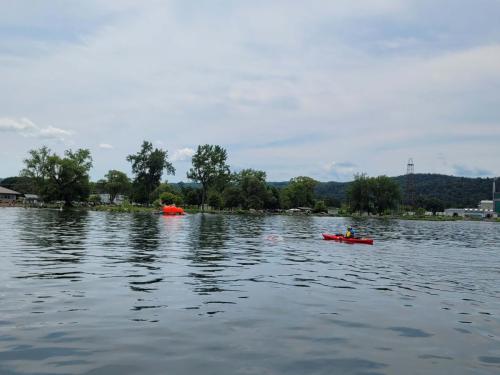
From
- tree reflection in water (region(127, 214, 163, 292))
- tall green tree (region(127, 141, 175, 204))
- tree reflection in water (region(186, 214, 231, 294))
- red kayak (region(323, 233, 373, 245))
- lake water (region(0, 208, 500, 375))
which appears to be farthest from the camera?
tall green tree (region(127, 141, 175, 204))

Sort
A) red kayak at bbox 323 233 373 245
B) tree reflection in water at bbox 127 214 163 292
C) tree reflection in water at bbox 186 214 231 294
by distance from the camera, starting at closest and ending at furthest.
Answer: tree reflection in water at bbox 127 214 163 292
tree reflection in water at bbox 186 214 231 294
red kayak at bbox 323 233 373 245

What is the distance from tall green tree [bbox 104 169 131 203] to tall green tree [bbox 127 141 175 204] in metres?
34.9

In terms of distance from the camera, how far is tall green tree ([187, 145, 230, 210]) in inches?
5817

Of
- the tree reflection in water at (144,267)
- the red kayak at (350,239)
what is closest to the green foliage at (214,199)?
the red kayak at (350,239)

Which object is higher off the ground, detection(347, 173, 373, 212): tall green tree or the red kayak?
detection(347, 173, 373, 212): tall green tree

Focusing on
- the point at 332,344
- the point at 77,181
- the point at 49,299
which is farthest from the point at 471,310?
the point at 77,181

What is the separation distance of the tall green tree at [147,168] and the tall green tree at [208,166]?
1236 centimetres

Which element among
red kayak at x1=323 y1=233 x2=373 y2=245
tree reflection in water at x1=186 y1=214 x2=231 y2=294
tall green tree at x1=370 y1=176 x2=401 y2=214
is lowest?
tree reflection in water at x1=186 y1=214 x2=231 y2=294

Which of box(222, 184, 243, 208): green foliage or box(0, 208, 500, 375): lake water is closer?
box(0, 208, 500, 375): lake water

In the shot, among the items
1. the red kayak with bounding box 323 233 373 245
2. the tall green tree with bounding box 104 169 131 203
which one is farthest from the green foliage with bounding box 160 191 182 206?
the red kayak with bounding box 323 233 373 245

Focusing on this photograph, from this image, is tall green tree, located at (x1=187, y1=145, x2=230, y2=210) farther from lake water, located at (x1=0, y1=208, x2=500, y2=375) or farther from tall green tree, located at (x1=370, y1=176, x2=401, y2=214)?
lake water, located at (x1=0, y1=208, x2=500, y2=375)

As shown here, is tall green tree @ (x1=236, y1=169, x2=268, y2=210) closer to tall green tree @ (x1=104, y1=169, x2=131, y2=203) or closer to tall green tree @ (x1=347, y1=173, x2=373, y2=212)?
tall green tree @ (x1=347, y1=173, x2=373, y2=212)

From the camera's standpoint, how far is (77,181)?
123 m

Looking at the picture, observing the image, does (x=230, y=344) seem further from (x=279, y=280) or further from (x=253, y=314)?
(x=279, y=280)
